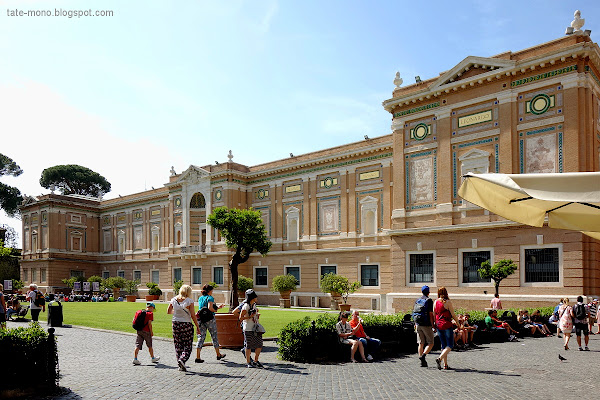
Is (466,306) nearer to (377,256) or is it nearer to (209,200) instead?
(377,256)

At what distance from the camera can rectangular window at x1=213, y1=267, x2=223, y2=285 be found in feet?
144

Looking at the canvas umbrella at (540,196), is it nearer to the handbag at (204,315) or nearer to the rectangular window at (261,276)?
the handbag at (204,315)

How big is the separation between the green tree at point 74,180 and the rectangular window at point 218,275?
44.3 metres

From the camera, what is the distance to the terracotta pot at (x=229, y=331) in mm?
14086

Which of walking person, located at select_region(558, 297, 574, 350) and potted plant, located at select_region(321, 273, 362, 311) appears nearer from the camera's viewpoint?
walking person, located at select_region(558, 297, 574, 350)

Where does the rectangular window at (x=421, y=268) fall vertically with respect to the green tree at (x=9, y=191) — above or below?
below

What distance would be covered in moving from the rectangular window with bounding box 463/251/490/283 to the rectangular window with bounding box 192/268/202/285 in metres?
26.2

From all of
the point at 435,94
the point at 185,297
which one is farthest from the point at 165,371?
the point at 435,94

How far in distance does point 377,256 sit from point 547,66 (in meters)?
16.3

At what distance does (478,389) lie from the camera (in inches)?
360

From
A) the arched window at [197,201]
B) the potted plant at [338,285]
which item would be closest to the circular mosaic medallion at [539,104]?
the potted plant at [338,285]

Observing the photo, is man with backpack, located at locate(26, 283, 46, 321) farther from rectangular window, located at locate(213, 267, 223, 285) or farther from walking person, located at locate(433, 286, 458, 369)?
rectangular window, located at locate(213, 267, 223, 285)

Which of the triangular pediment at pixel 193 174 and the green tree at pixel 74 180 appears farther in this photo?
the green tree at pixel 74 180

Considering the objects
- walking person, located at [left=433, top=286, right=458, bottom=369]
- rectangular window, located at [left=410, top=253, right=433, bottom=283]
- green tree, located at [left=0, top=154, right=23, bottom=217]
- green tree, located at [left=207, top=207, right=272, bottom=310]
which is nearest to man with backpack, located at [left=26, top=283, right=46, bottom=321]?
green tree, located at [left=207, top=207, right=272, bottom=310]
